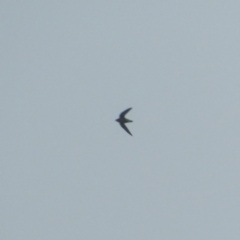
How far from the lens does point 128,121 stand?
85.1 metres
